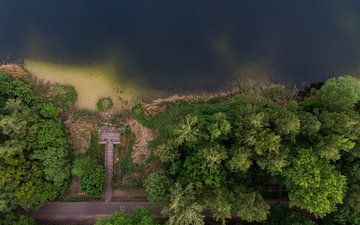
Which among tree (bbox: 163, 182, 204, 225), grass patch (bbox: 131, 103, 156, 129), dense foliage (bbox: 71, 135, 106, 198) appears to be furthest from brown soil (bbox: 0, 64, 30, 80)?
tree (bbox: 163, 182, 204, 225)

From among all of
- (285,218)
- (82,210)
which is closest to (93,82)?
(82,210)

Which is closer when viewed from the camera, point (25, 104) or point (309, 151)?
point (309, 151)

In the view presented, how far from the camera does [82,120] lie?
130 ft

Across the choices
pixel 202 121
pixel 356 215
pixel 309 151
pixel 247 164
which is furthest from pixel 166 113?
pixel 356 215

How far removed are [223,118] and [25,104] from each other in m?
19.8

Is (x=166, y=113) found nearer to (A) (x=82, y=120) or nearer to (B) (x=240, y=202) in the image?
(A) (x=82, y=120)

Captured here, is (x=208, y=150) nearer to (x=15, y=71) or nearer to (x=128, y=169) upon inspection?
(x=128, y=169)

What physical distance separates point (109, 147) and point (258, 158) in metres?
15.6

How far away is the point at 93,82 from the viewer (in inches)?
1610

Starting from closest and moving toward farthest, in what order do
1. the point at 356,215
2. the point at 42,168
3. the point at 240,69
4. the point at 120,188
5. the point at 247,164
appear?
the point at 247,164
the point at 356,215
the point at 42,168
the point at 120,188
the point at 240,69

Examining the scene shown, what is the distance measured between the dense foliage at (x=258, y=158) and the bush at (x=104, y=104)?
9.18 metres

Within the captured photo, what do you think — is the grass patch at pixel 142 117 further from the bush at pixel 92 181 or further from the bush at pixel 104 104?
the bush at pixel 92 181

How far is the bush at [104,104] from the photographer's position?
131 feet

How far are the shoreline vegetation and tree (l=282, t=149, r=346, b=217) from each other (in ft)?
0.27
